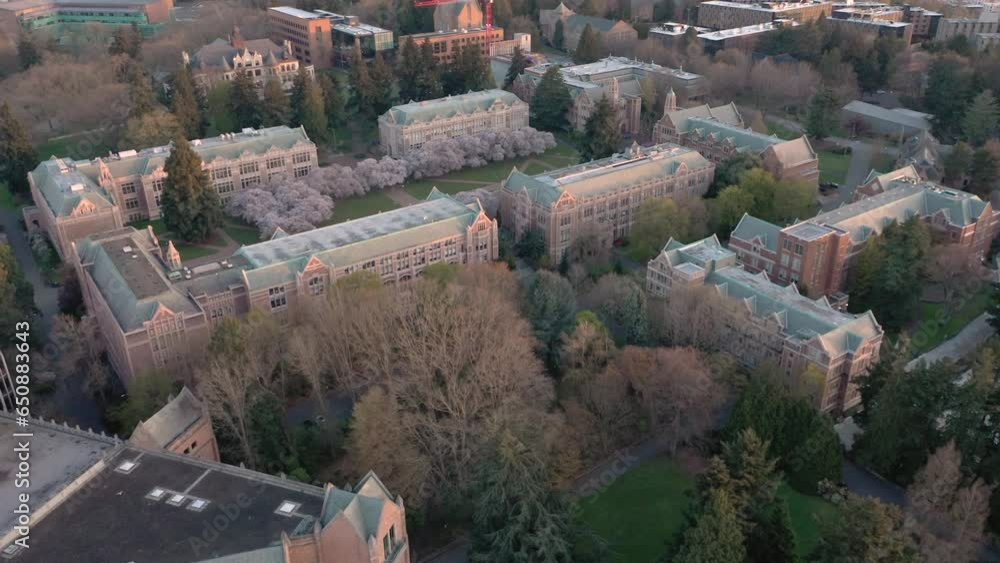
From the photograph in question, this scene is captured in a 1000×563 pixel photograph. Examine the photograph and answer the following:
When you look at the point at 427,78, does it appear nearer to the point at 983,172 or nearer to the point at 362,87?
the point at 362,87

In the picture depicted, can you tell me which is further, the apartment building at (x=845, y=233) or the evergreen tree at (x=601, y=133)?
the evergreen tree at (x=601, y=133)

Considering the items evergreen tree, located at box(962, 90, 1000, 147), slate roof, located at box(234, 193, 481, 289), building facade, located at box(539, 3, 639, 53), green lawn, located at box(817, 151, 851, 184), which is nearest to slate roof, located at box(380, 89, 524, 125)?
slate roof, located at box(234, 193, 481, 289)

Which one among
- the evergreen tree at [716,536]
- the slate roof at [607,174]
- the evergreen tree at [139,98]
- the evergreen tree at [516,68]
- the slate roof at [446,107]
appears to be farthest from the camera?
the evergreen tree at [516,68]

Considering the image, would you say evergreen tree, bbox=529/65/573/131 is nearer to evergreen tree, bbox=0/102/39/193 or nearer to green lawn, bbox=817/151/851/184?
green lawn, bbox=817/151/851/184

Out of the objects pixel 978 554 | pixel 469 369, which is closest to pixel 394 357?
pixel 469 369

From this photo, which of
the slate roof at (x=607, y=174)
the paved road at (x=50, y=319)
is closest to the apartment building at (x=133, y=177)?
the paved road at (x=50, y=319)

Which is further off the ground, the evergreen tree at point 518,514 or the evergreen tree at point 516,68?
the evergreen tree at point 516,68

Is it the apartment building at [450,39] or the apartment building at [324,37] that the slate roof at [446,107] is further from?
the apartment building at [324,37]
